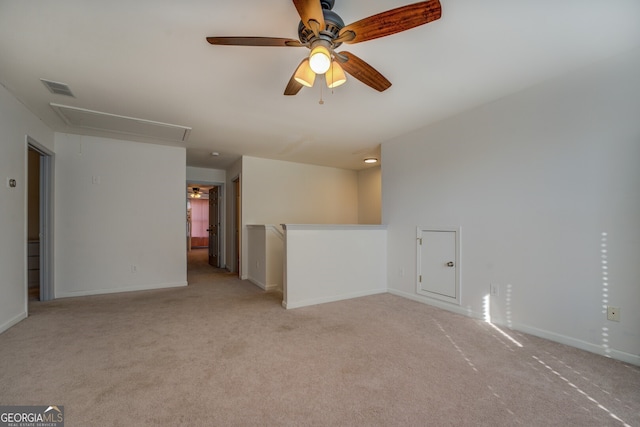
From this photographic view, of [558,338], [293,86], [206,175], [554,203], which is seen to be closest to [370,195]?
[206,175]

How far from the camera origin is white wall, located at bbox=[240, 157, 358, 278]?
206 inches

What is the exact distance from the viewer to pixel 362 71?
1914mm

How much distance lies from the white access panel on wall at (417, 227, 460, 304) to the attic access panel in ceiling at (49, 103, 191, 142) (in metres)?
3.48

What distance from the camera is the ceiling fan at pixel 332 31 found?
4.49 feet

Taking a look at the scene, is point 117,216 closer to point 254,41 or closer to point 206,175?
point 206,175

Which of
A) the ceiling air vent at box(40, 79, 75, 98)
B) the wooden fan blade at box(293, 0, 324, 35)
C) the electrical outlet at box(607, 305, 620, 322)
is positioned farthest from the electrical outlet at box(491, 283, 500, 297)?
the ceiling air vent at box(40, 79, 75, 98)

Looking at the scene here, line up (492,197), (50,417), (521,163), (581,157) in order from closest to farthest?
(50,417) < (581,157) < (521,163) < (492,197)

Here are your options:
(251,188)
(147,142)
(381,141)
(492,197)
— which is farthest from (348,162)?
(147,142)

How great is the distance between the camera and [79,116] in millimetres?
3287

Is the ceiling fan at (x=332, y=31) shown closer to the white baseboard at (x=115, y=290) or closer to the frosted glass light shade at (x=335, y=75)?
the frosted glass light shade at (x=335, y=75)

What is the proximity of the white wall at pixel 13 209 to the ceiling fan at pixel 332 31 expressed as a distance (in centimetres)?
265

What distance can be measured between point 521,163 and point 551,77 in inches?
29.8

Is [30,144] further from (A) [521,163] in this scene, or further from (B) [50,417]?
Answer: (A) [521,163]

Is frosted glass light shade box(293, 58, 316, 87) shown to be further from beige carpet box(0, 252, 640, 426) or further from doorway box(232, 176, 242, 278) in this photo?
doorway box(232, 176, 242, 278)
